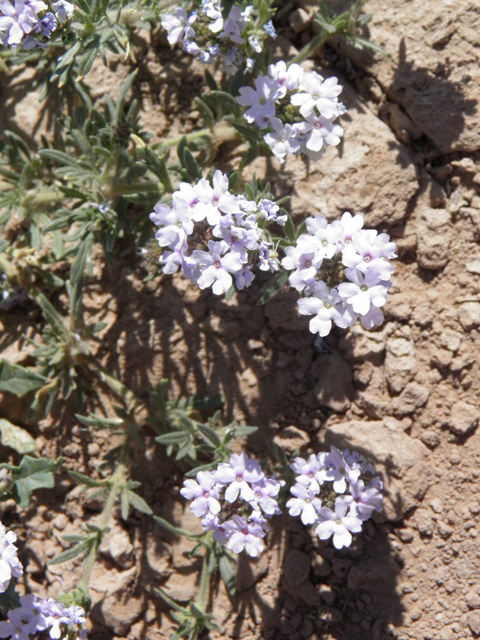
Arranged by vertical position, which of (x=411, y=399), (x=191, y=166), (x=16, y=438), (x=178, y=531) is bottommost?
(x=16, y=438)

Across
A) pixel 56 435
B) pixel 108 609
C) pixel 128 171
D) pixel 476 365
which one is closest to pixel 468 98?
pixel 476 365

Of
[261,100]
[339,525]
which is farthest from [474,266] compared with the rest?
[339,525]

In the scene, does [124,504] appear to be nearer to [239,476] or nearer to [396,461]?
[239,476]

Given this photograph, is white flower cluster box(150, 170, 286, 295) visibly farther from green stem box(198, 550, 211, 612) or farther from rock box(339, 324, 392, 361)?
green stem box(198, 550, 211, 612)

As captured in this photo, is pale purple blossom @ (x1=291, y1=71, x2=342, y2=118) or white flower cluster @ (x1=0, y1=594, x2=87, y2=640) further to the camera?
pale purple blossom @ (x1=291, y1=71, x2=342, y2=118)

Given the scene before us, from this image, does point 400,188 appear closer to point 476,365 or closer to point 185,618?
point 476,365

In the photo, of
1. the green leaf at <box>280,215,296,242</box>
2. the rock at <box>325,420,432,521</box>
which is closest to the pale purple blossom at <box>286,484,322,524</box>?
the rock at <box>325,420,432,521</box>

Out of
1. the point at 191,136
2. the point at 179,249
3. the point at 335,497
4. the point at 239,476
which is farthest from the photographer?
the point at 191,136
